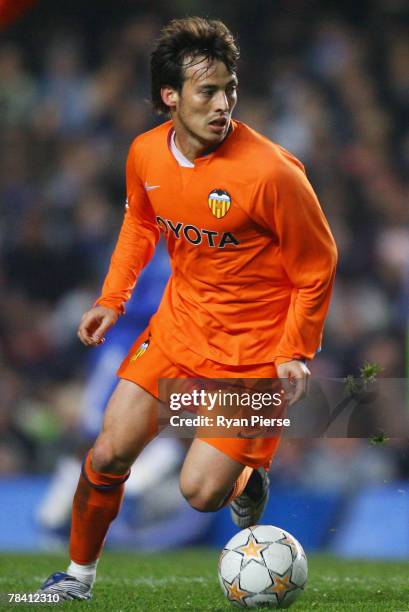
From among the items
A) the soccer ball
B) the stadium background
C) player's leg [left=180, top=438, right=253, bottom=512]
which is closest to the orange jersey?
player's leg [left=180, top=438, right=253, bottom=512]

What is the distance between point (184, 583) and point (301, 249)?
1747 millimetres

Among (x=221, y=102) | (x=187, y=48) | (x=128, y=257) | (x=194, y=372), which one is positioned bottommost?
(x=194, y=372)

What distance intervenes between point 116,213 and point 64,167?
2.16ft

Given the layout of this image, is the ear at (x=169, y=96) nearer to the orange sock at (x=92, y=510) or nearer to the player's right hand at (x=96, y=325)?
the player's right hand at (x=96, y=325)

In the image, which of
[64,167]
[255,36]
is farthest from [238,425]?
[255,36]

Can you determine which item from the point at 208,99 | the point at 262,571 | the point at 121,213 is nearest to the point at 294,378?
the point at 262,571

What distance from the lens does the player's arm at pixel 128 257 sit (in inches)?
180

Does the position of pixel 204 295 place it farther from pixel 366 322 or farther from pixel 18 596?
pixel 366 322

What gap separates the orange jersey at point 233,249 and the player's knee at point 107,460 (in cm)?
45

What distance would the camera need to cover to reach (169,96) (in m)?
4.45

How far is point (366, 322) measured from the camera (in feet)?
28.7

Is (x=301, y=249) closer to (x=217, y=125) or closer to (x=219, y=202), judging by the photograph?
(x=219, y=202)

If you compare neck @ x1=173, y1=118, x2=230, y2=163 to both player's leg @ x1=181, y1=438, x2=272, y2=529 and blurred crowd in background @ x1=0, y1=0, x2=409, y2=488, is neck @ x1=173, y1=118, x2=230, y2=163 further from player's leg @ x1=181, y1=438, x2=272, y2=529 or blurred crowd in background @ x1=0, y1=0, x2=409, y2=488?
blurred crowd in background @ x1=0, y1=0, x2=409, y2=488

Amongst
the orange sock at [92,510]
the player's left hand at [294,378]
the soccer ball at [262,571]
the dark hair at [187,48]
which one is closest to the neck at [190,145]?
the dark hair at [187,48]
